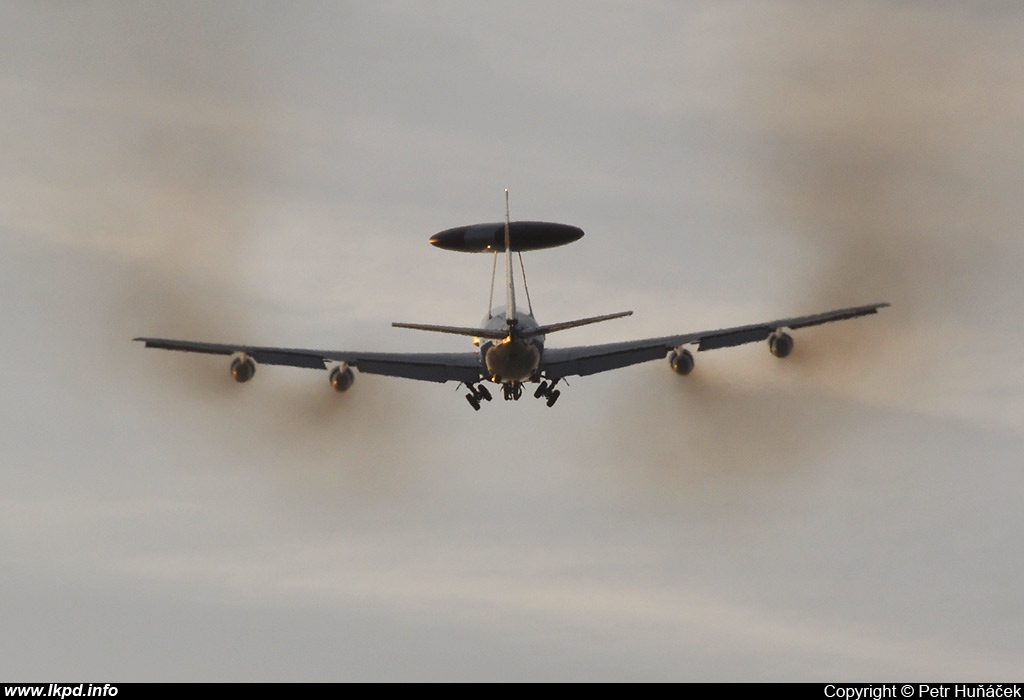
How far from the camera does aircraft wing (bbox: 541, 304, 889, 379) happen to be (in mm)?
103625

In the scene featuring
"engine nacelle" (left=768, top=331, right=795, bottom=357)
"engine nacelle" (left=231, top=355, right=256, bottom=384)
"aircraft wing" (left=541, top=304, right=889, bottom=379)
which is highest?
"aircraft wing" (left=541, top=304, right=889, bottom=379)

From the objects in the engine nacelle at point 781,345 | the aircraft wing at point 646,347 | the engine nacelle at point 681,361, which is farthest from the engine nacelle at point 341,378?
the engine nacelle at point 781,345

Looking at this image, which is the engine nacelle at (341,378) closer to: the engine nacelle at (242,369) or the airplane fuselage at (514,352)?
the engine nacelle at (242,369)

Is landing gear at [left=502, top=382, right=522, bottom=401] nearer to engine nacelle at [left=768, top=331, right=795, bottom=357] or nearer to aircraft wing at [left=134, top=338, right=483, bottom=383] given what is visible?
aircraft wing at [left=134, top=338, right=483, bottom=383]

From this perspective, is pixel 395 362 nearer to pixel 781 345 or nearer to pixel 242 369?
pixel 242 369

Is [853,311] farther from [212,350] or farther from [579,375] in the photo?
[212,350]

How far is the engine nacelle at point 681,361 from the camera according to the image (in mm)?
105562

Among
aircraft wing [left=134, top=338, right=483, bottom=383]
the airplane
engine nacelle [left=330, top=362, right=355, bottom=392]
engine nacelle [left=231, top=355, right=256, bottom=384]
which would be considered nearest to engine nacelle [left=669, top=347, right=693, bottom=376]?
the airplane

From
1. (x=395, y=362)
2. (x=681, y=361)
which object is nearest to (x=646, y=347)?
(x=681, y=361)

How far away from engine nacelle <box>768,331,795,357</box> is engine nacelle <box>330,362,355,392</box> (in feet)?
66.6

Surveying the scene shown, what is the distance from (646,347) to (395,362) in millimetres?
12564

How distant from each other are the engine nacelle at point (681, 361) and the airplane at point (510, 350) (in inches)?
1.9
